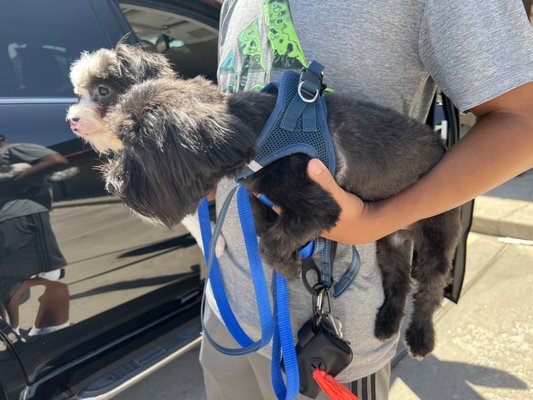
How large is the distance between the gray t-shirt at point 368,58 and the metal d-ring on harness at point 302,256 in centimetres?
7

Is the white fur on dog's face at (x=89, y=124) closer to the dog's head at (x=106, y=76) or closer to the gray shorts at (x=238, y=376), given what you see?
the dog's head at (x=106, y=76)

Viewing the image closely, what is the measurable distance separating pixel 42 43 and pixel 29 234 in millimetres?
947

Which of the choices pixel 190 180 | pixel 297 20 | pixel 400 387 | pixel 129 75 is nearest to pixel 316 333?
pixel 190 180

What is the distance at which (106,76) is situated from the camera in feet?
6.68

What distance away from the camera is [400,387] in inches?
105

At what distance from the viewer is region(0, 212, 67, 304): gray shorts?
1.79m

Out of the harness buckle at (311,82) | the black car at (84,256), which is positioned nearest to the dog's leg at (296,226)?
the harness buckle at (311,82)

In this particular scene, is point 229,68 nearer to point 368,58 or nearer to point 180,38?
point 368,58

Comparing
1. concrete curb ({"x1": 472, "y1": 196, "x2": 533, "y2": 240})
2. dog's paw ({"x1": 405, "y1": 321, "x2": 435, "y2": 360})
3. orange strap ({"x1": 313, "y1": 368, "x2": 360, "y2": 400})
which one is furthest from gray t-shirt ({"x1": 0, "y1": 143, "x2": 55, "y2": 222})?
concrete curb ({"x1": 472, "y1": 196, "x2": 533, "y2": 240})

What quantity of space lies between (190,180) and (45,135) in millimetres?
1119

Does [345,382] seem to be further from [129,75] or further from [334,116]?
[129,75]

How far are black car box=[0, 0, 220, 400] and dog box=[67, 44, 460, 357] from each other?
833 mm

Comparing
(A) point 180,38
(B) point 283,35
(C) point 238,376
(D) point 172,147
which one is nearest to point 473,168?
(B) point 283,35

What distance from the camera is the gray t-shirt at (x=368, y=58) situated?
1033mm
